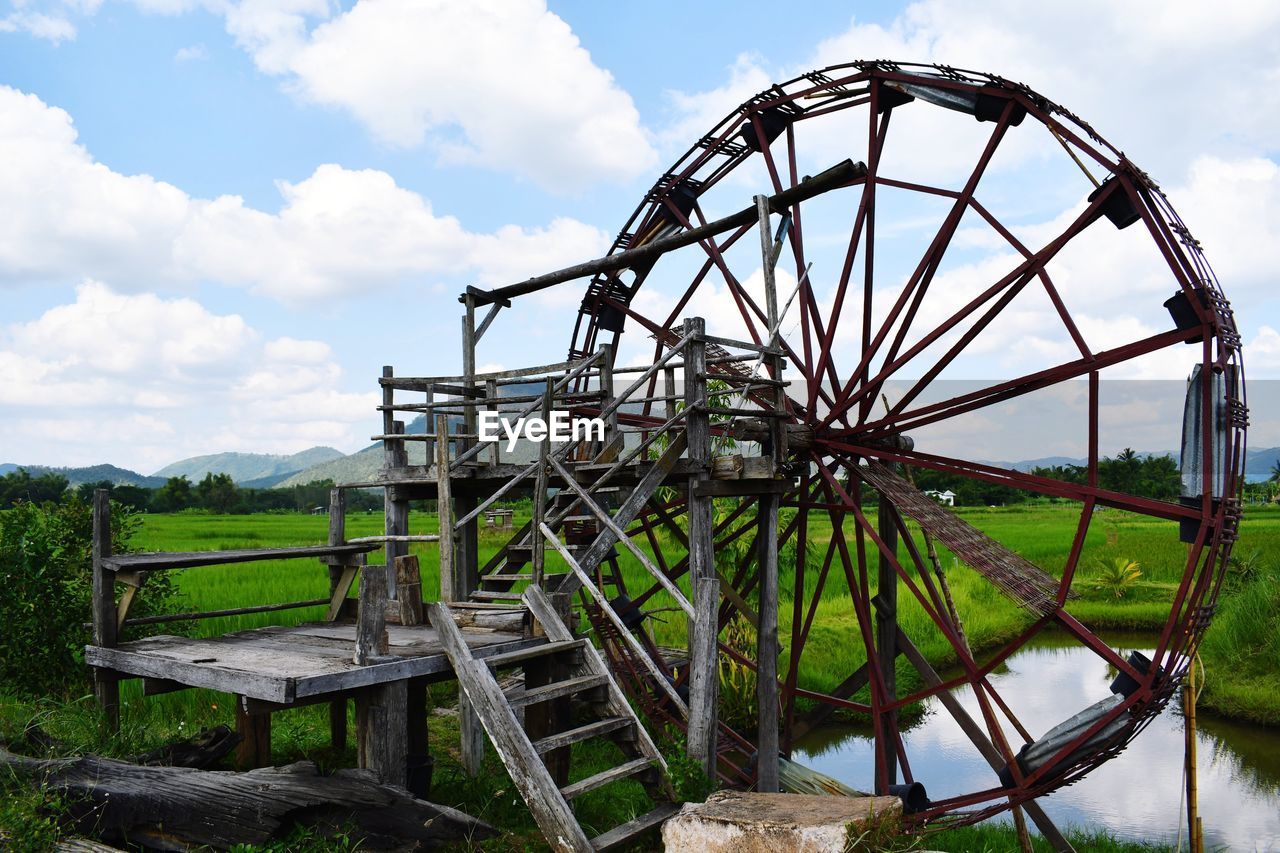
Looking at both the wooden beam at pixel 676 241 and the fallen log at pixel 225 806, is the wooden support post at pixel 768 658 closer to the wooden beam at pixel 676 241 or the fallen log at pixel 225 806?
the wooden beam at pixel 676 241

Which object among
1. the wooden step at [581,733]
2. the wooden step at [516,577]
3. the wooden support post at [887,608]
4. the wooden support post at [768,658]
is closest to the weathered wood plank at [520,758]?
the wooden step at [581,733]

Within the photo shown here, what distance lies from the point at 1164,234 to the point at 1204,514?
2526 mm

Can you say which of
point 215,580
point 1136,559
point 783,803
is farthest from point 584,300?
point 1136,559

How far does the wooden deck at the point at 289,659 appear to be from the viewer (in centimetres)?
684

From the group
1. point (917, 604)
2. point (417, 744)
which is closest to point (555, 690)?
point (417, 744)

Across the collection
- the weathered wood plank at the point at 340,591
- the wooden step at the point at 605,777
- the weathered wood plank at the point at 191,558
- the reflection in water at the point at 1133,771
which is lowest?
the reflection in water at the point at 1133,771

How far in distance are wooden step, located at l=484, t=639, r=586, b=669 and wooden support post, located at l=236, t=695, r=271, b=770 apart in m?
2.70

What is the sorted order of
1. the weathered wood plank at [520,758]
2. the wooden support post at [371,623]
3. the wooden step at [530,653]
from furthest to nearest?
the wooden step at [530,653] < the wooden support post at [371,623] < the weathered wood plank at [520,758]

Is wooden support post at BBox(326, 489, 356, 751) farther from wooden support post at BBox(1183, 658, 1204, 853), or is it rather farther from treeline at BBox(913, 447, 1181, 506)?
treeline at BBox(913, 447, 1181, 506)

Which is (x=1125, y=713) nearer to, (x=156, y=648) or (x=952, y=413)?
(x=952, y=413)

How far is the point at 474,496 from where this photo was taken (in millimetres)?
11508

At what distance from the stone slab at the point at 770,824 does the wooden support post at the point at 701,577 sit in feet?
5.38

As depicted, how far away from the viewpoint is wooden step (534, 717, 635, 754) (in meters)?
6.68

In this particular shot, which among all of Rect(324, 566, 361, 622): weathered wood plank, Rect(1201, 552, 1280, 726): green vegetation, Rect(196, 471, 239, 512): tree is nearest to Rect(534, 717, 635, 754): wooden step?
Rect(324, 566, 361, 622): weathered wood plank
